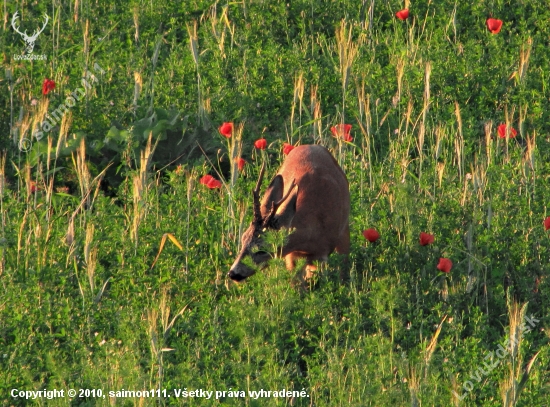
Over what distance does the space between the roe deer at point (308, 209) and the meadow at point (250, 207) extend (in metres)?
0.16

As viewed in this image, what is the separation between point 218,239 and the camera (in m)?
6.98

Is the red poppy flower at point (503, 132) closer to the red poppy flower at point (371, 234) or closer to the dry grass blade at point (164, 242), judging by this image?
the red poppy flower at point (371, 234)

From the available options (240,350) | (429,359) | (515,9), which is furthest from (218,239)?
(515,9)

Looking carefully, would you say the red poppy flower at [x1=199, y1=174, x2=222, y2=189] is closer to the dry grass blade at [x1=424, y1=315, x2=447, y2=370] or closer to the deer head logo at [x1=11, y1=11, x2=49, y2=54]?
the dry grass blade at [x1=424, y1=315, x2=447, y2=370]

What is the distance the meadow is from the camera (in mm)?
5625

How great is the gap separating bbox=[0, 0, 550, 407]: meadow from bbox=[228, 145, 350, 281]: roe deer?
6.3 inches

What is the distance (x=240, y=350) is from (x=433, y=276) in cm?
159

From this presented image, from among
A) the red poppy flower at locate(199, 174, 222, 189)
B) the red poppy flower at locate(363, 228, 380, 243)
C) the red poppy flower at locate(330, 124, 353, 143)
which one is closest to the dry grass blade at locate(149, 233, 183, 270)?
the red poppy flower at locate(199, 174, 222, 189)

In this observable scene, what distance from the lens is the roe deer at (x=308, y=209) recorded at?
6125 millimetres

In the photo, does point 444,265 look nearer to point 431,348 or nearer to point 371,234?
point 371,234

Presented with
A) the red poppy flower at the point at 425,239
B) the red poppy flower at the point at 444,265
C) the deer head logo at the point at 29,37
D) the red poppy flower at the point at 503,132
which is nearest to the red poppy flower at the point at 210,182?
the red poppy flower at the point at 425,239

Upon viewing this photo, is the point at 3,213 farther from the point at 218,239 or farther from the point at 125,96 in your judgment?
the point at 125,96

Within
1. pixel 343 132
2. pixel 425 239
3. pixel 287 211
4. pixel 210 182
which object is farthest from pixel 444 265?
pixel 210 182

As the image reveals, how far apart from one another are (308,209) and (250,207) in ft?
3.36
